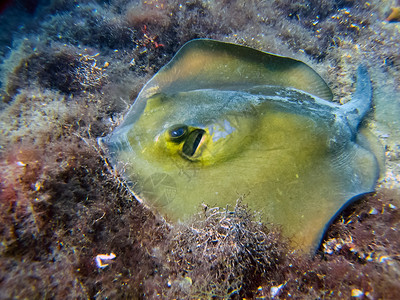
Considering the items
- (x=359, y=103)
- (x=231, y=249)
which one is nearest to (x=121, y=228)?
(x=231, y=249)

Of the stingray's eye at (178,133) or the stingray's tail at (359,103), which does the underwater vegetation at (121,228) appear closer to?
the stingray's tail at (359,103)

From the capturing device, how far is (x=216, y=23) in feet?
14.9

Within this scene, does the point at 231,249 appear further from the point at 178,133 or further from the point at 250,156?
the point at 178,133

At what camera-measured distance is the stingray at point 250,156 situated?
2207 millimetres

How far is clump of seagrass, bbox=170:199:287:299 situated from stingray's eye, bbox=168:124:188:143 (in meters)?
0.86

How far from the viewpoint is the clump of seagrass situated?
6.98ft

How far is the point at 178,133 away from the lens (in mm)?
2273

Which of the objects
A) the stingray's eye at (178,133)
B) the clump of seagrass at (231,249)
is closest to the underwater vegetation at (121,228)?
the clump of seagrass at (231,249)

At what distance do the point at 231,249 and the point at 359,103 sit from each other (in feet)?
10.2

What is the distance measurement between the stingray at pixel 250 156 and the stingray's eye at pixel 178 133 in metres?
0.01

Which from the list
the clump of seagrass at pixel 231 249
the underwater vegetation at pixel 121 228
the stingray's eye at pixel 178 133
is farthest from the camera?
the stingray's eye at pixel 178 133

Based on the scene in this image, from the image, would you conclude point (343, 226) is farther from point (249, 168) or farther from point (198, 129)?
point (198, 129)

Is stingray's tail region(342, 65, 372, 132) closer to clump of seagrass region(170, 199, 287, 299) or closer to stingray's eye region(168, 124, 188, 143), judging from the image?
clump of seagrass region(170, 199, 287, 299)

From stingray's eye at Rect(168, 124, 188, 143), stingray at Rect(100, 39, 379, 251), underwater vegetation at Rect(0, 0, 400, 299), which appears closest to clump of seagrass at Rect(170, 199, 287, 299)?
underwater vegetation at Rect(0, 0, 400, 299)
